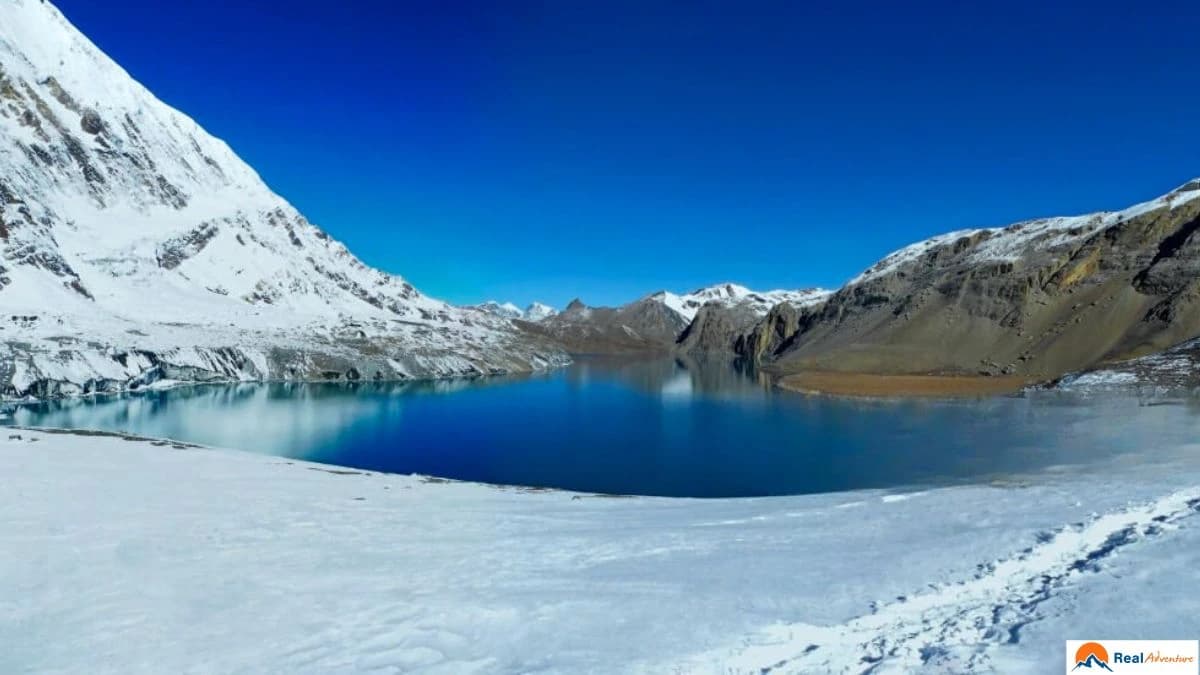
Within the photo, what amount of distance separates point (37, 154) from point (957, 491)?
229 meters

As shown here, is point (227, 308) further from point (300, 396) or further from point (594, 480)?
point (594, 480)

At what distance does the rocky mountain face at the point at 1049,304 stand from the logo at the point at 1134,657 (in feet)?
363

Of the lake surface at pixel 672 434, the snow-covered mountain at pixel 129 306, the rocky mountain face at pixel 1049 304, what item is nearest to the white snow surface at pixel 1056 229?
the rocky mountain face at pixel 1049 304

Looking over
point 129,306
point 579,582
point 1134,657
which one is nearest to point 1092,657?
point 1134,657

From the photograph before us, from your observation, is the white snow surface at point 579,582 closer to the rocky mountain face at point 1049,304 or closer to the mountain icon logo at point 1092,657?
the mountain icon logo at point 1092,657

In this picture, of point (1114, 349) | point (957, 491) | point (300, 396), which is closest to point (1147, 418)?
point (957, 491)

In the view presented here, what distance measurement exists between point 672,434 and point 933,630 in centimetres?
5473

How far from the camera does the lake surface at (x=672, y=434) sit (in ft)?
143

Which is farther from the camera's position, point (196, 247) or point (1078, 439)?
point (196, 247)

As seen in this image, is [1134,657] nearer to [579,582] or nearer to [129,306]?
[579,582]

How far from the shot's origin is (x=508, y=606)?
542 inches

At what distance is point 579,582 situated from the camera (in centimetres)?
1539

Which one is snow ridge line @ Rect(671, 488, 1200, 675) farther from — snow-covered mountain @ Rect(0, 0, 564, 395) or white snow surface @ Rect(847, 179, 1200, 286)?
white snow surface @ Rect(847, 179, 1200, 286)

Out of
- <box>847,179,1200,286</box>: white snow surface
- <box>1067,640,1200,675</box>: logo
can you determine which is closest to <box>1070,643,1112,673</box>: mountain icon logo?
<box>1067,640,1200,675</box>: logo
